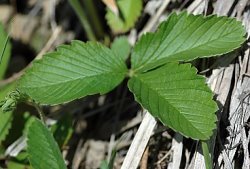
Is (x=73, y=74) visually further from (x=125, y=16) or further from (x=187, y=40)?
(x=125, y=16)

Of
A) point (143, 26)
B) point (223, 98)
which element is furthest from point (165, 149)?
point (143, 26)

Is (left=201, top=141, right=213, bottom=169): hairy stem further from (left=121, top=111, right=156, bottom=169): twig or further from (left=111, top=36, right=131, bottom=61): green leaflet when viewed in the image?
(left=111, top=36, right=131, bottom=61): green leaflet

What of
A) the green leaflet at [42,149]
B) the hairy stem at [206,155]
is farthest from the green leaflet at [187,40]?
the green leaflet at [42,149]

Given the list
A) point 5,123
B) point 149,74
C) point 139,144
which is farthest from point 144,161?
point 5,123

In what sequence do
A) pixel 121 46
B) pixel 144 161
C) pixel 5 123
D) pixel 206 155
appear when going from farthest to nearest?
pixel 121 46, pixel 5 123, pixel 144 161, pixel 206 155

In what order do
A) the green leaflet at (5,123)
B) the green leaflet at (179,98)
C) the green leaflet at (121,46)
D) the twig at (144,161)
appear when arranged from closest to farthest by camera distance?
the green leaflet at (179,98)
the twig at (144,161)
the green leaflet at (5,123)
the green leaflet at (121,46)

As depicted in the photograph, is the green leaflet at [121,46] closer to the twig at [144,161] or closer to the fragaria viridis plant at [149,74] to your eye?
the fragaria viridis plant at [149,74]

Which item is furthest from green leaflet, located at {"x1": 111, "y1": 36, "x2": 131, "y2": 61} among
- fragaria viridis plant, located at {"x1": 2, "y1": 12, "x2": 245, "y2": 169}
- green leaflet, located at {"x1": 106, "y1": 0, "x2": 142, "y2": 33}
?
fragaria viridis plant, located at {"x1": 2, "y1": 12, "x2": 245, "y2": 169}
